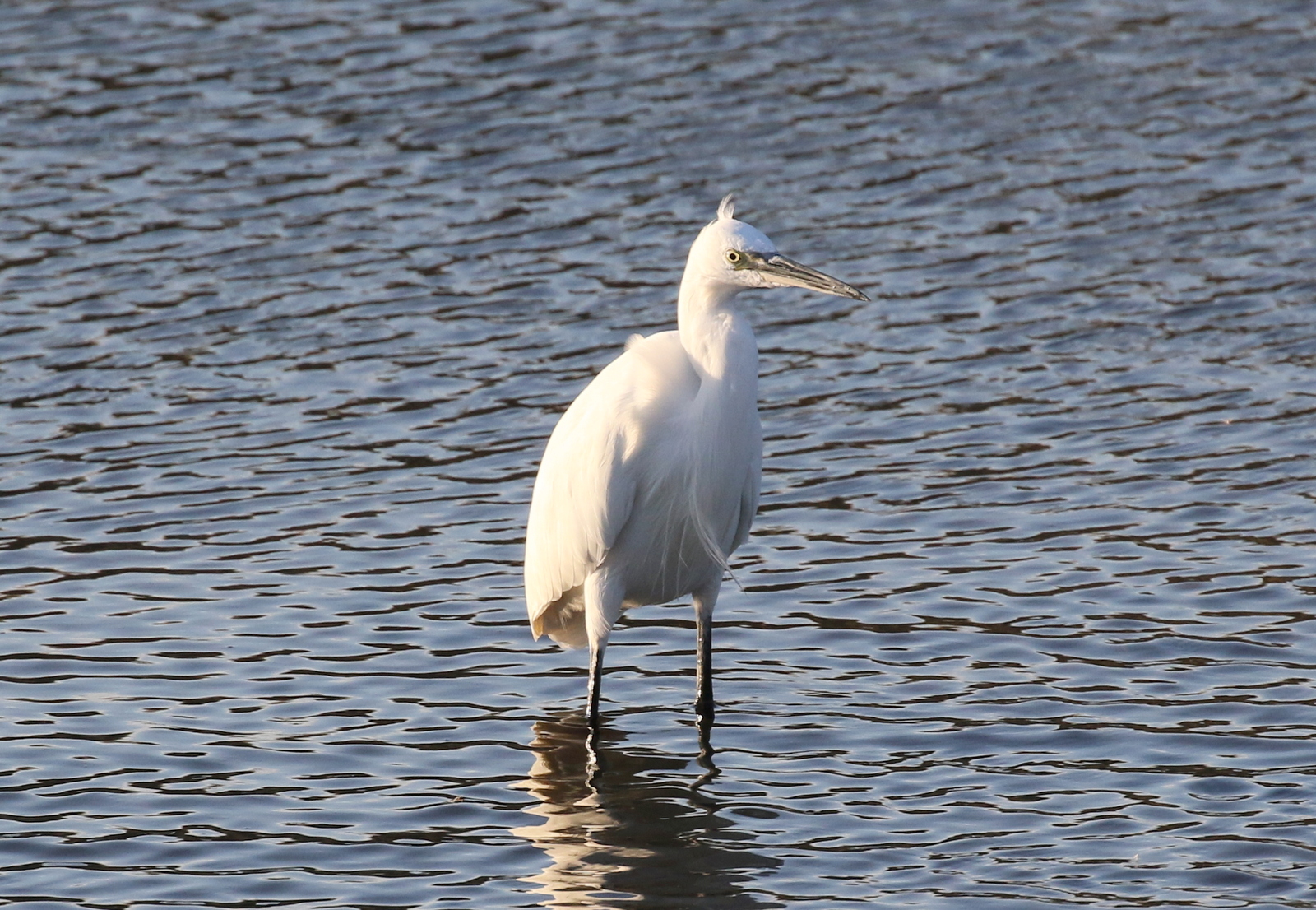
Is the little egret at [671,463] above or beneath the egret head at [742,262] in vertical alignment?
beneath

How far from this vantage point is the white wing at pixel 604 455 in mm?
7605

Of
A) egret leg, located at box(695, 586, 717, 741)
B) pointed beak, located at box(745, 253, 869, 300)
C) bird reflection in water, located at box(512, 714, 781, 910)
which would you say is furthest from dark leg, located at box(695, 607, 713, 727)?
pointed beak, located at box(745, 253, 869, 300)

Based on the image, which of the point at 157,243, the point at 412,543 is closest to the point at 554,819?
the point at 412,543

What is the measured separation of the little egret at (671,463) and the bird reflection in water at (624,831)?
8.6 inches

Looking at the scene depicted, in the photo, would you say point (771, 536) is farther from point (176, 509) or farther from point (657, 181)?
point (657, 181)

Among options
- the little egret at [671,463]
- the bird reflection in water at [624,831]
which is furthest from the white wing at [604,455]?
the bird reflection in water at [624,831]

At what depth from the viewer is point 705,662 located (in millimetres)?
7832

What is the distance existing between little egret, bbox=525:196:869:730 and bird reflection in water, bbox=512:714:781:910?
8.6 inches

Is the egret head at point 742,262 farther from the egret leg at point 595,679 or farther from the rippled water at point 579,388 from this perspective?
the rippled water at point 579,388

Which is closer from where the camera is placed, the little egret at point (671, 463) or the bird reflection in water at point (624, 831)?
the bird reflection in water at point (624, 831)

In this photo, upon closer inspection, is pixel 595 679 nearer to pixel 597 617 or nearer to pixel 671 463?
pixel 597 617

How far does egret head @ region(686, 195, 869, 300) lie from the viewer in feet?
24.1

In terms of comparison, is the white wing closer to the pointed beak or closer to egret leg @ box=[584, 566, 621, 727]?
egret leg @ box=[584, 566, 621, 727]

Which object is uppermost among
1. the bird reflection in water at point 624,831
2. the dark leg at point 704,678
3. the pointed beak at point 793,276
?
the pointed beak at point 793,276
